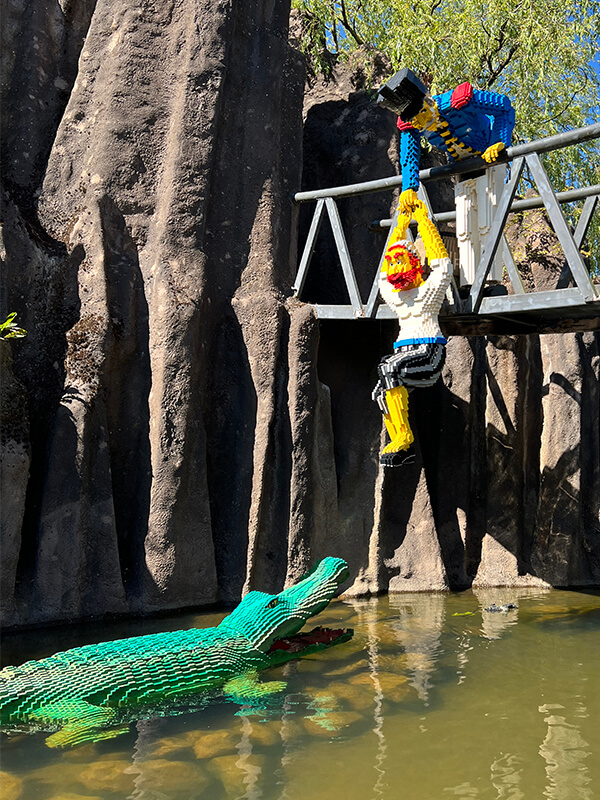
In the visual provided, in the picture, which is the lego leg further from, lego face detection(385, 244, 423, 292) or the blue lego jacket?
the blue lego jacket

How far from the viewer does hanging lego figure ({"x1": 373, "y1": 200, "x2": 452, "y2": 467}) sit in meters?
6.65

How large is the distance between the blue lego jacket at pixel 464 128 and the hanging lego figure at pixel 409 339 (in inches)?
29.8

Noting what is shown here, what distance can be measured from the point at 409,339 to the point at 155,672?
327 centimetres

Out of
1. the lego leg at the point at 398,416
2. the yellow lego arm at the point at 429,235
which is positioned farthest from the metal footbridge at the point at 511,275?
the lego leg at the point at 398,416

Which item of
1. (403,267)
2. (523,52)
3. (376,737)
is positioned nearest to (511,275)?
(403,267)

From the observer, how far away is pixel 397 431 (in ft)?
21.8

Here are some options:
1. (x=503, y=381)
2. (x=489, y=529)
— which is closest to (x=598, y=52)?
(x=503, y=381)

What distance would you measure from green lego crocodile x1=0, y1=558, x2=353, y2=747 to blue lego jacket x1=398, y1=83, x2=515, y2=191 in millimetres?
3711

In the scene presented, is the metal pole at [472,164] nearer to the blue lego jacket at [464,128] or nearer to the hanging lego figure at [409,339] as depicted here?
the blue lego jacket at [464,128]

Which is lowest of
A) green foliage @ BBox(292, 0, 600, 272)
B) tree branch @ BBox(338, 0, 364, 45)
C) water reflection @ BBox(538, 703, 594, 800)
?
water reflection @ BBox(538, 703, 594, 800)

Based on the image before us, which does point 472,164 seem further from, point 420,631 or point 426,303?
point 420,631

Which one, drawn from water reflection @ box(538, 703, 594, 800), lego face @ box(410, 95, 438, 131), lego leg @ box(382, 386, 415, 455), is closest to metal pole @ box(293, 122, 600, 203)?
lego face @ box(410, 95, 438, 131)

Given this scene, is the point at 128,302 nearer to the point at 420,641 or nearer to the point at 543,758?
the point at 420,641

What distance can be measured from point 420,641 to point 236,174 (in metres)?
4.93
